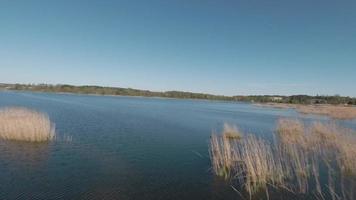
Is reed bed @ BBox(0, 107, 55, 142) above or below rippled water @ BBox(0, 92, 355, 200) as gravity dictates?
above

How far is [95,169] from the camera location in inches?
379

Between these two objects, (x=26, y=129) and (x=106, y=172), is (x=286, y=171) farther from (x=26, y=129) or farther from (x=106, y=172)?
(x=26, y=129)

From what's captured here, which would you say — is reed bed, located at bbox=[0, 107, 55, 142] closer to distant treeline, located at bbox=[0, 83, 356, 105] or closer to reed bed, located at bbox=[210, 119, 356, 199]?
reed bed, located at bbox=[210, 119, 356, 199]

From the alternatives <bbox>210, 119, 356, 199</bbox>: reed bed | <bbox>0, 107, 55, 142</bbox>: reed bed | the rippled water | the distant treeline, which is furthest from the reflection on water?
the distant treeline

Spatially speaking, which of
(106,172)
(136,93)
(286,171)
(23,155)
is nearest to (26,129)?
(23,155)

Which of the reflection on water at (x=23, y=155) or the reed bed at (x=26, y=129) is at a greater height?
the reed bed at (x=26, y=129)

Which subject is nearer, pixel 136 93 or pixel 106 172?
pixel 106 172

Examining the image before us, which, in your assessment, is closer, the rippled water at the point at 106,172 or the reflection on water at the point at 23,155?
the rippled water at the point at 106,172

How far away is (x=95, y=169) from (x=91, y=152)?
8.73 feet

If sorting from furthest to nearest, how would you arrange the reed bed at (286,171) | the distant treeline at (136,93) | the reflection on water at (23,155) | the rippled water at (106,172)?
the distant treeline at (136,93), the reflection on water at (23,155), the reed bed at (286,171), the rippled water at (106,172)

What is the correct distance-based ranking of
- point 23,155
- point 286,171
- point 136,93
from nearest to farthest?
point 286,171 → point 23,155 → point 136,93

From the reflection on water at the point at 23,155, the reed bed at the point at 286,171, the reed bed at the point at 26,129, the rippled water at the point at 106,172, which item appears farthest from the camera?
the reed bed at the point at 26,129

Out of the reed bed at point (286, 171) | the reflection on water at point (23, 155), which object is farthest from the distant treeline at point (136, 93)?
the reflection on water at point (23, 155)

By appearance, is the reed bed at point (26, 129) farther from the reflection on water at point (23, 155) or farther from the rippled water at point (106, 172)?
the rippled water at point (106, 172)
